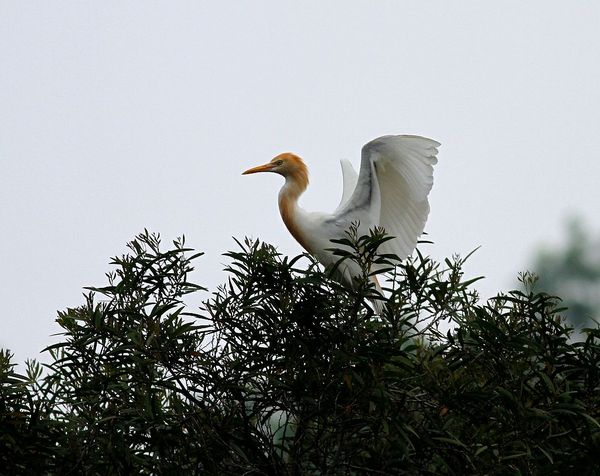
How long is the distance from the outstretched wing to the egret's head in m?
0.31

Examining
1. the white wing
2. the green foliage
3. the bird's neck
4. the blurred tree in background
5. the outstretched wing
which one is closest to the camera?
the green foliage

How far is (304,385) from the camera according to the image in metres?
2.29

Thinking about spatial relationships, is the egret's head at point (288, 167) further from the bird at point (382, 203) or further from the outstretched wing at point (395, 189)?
the outstretched wing at point (395, 189)

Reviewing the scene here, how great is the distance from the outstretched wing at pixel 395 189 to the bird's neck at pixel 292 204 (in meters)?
0.19

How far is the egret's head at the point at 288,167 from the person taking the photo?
4402mm

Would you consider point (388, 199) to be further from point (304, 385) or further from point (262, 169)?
point (304, 385)

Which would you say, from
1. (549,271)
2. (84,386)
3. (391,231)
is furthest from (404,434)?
(549,271)

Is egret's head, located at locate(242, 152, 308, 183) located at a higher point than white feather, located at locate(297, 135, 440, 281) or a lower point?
higher

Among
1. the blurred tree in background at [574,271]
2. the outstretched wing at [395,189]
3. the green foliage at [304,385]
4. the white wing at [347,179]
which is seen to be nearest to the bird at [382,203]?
the outstretched wing at [395,189]

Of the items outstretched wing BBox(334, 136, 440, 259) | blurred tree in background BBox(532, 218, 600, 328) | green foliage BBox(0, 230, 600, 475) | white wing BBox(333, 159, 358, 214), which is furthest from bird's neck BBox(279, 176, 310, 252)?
blurred tree in background BBox(532, 218, 600, 328)

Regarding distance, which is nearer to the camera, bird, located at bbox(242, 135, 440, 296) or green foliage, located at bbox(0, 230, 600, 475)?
green foliage, located at bbox(0, 230, 600, 475)

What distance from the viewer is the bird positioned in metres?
3.83

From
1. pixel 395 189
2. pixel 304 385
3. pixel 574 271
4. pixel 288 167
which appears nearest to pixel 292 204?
pixel 288 167

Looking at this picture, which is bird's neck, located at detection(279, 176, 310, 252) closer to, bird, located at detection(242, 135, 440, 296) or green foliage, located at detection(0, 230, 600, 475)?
bird, located at detection(242, 135, 440, 296)
